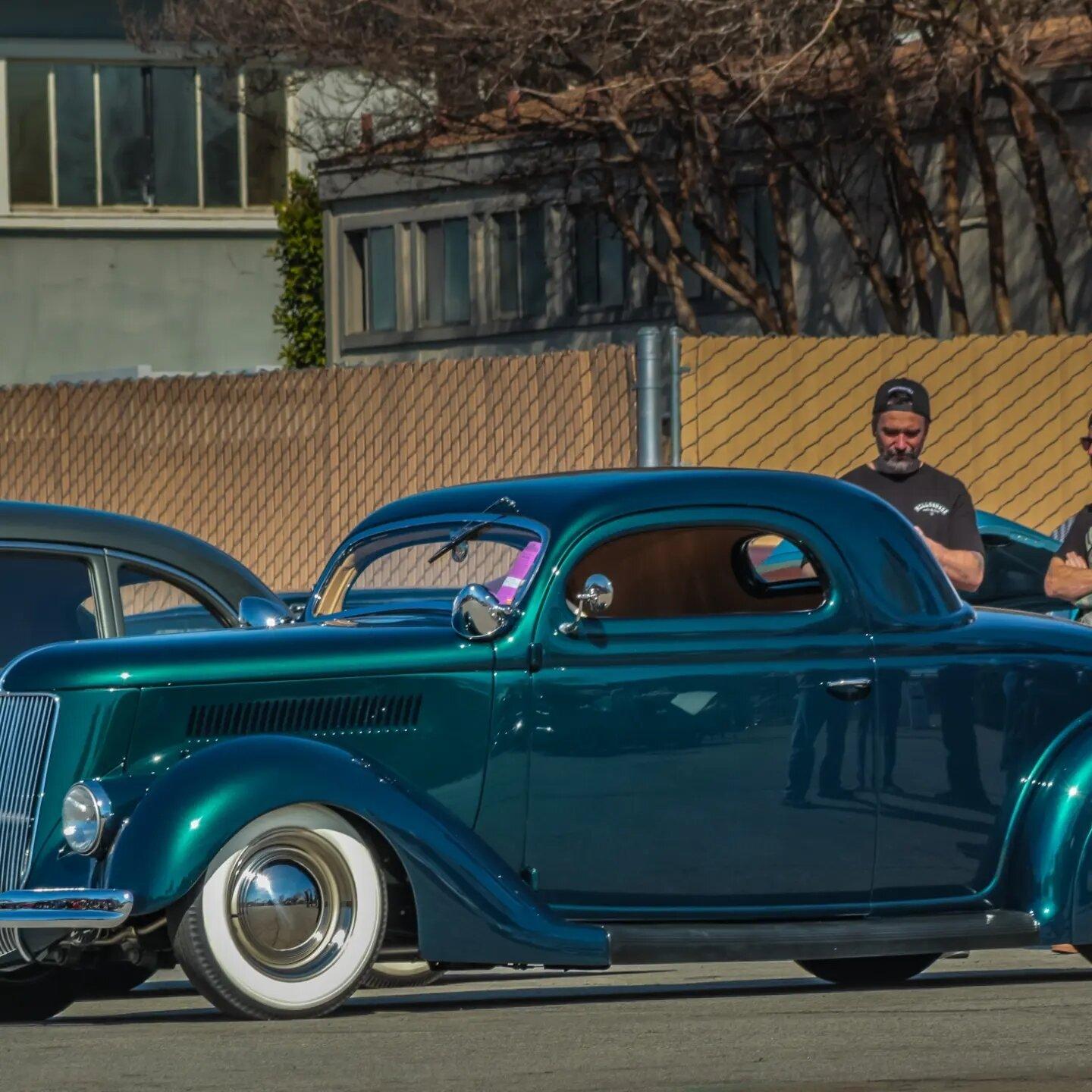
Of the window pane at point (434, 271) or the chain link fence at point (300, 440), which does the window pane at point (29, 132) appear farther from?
the chain link fence at point (300, 440)

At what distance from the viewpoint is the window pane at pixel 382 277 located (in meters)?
39.6

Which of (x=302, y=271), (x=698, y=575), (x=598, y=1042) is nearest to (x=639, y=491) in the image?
(x=698, y=575)

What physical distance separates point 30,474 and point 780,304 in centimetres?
1300

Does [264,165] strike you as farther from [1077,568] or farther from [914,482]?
[1077,568]

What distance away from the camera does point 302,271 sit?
41375 mm

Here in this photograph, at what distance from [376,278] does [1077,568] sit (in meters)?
30.2

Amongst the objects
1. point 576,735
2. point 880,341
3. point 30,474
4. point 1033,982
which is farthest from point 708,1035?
point 30,474

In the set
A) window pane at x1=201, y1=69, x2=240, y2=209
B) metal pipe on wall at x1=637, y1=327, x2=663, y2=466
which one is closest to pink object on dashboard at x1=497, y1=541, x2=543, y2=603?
metal pipe on wall at x1=637, y1=327, x2=663, y2=466

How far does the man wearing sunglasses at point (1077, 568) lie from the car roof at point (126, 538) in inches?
131

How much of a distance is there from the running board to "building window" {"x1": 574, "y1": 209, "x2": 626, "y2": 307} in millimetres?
27836

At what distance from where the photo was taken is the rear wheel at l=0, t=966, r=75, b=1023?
7.62m

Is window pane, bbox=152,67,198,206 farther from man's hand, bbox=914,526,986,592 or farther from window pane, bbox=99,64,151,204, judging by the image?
man's hand, bbox=914,526,986,592

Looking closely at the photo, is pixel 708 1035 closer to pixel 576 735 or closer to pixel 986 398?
pixel 576 735

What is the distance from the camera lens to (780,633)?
7391 mm
